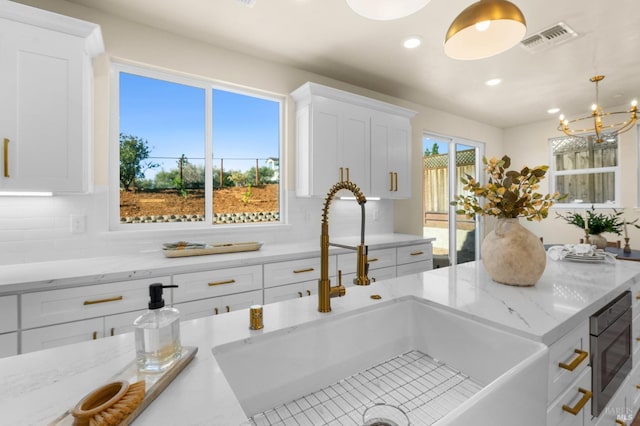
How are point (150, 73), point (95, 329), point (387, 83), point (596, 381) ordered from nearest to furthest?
point (596, 381)
point (95, 329)
point (150, 73)
point (387, 83)

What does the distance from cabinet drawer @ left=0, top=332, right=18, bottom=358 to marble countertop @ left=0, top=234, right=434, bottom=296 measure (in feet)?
0.68

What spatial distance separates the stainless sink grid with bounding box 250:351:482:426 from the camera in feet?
2.65

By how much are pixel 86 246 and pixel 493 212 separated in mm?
2587

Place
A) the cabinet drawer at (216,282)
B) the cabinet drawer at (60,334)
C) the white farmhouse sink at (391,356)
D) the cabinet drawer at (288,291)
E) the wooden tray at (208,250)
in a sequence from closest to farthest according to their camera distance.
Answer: the white farmhouse sink at (391,356) < the cabinet drawer at (60,334) < the cabinet drawer at (216,282) < the wooden tray at (208,250) < the cabinet drawer at (288,291)

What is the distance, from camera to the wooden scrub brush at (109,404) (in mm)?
464

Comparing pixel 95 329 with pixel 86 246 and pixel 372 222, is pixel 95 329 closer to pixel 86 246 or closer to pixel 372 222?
pixel 86 246

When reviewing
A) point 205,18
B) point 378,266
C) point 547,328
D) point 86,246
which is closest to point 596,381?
point 547,328

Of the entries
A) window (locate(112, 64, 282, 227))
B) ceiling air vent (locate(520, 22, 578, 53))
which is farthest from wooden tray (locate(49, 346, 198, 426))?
ceiling air vent (locate(520, 22, 578, 53))

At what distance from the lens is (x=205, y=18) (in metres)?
2.32

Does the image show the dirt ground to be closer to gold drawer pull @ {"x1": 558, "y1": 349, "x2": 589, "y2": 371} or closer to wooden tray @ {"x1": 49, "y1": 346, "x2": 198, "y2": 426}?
wooden tray @ {"x1": 49, "y1": 346, "x2": 198, "y2": 426}

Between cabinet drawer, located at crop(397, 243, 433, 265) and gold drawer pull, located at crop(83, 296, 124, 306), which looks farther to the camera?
cabinet drawer, located at crop(397, 243, 433, 265)

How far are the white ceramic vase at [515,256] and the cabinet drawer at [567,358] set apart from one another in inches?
Answer: 11.7

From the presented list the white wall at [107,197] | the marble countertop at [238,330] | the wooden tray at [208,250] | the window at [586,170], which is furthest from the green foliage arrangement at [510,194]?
the window at [586,170]

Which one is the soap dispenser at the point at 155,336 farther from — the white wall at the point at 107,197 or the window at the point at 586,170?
the window at the point at 586,170
